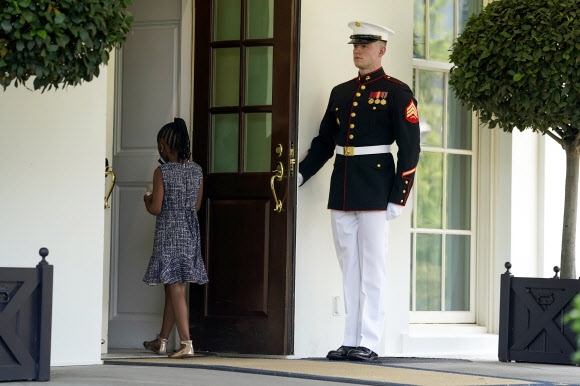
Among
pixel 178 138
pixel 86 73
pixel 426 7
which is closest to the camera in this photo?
pixel 86 73

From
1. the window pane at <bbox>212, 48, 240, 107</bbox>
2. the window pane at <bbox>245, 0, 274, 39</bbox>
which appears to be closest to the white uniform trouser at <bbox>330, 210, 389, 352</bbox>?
the window pane at <bbox>212, 48, 240, 107</bbox>

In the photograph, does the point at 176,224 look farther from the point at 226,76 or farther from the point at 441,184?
the point at 441,184

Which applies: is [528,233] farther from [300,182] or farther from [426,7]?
[300,182]

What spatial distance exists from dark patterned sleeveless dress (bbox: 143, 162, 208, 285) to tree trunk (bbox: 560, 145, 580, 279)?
217 centimetres

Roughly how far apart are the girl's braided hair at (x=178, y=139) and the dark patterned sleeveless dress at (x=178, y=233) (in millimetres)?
68

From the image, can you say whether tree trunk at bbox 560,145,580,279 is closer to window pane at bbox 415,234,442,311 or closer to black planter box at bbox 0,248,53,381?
window pane at bbox 415,234,442,311

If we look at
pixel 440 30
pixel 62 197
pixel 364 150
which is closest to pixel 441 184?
pixel 440 30

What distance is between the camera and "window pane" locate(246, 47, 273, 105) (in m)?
7.35

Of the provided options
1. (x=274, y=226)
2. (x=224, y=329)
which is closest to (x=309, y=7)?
(x=274, y=226)

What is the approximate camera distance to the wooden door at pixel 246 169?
284 inches

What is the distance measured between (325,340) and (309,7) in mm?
1951

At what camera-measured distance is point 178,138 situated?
23.3 feet

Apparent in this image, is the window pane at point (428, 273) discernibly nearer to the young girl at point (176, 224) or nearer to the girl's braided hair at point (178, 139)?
the young girl at point (176, 224)

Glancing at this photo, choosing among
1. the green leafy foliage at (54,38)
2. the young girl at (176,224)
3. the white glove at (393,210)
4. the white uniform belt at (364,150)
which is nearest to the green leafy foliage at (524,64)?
the white uniform belt at (364,150)
